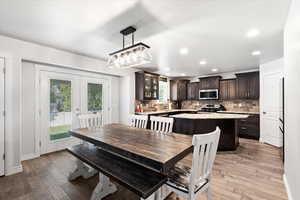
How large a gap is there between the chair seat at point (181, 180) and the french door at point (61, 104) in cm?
333

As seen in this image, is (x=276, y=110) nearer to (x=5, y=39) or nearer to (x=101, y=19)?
(x=101, y=19)

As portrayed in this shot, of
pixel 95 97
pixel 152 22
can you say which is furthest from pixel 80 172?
pixel 152 22

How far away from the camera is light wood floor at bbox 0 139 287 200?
1967mm

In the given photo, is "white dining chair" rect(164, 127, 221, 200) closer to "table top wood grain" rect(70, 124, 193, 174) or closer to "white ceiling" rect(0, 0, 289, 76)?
"table top wood grain" rect(70, 124, 193, 174)

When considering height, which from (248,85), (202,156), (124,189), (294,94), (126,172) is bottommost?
(124,189)

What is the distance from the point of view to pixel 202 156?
136cm

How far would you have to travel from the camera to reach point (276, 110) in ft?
13.3

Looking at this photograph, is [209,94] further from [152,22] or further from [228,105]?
[152,22]

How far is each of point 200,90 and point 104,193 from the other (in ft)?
18.1

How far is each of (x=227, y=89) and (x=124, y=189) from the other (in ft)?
17.2

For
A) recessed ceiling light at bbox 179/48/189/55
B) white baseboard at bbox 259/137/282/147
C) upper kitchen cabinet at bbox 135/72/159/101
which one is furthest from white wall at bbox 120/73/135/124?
white baseboard at bbox 259/137/282/147

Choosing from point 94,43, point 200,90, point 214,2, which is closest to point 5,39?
point 94,43

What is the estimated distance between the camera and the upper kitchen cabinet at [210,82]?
582 centimetres

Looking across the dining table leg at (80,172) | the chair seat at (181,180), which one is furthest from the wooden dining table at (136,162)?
the dining table leg at (80,172)
